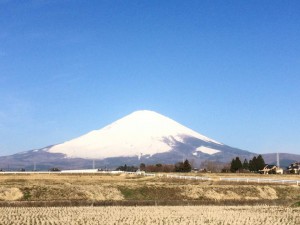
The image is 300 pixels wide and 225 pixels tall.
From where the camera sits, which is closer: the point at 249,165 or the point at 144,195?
the point at 144,195

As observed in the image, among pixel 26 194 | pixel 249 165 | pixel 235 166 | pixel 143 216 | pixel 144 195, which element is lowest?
pixel 143 216

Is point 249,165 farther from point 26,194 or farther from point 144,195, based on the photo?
point 26,194

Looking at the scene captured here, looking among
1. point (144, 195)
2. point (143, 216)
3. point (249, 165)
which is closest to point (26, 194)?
point (144, 195)

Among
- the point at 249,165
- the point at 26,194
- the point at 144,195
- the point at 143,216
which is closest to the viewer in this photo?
the point at 143,216

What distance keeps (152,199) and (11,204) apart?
15531 mm

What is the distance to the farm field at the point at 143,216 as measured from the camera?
33.8 meters

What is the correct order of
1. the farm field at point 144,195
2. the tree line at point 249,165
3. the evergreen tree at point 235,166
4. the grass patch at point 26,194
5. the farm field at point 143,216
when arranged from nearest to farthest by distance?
→ the farm field at point 143,216 → the farm field at point 144,195 → the grass patch at point 26,194 → the evergreen tree at point 235,166 → the tree line at point 249,165

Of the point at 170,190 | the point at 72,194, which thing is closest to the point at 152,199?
the point at 170,190

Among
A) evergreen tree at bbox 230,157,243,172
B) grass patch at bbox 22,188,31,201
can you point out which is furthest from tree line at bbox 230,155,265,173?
grass patch at bbox 22,188,31,201

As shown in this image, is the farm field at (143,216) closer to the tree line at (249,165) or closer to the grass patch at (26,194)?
the grass patch at (26,194)

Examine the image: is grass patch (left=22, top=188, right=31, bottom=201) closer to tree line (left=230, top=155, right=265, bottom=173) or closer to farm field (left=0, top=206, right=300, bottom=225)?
farm field (left=0, top=206, right=300, bottom=225)

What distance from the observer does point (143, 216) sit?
37250 mm

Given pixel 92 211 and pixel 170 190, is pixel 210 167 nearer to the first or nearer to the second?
pixel 170 190

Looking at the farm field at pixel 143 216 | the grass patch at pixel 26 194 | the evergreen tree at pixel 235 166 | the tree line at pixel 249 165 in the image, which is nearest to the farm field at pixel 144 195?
the grass patch at pixel 26 194
